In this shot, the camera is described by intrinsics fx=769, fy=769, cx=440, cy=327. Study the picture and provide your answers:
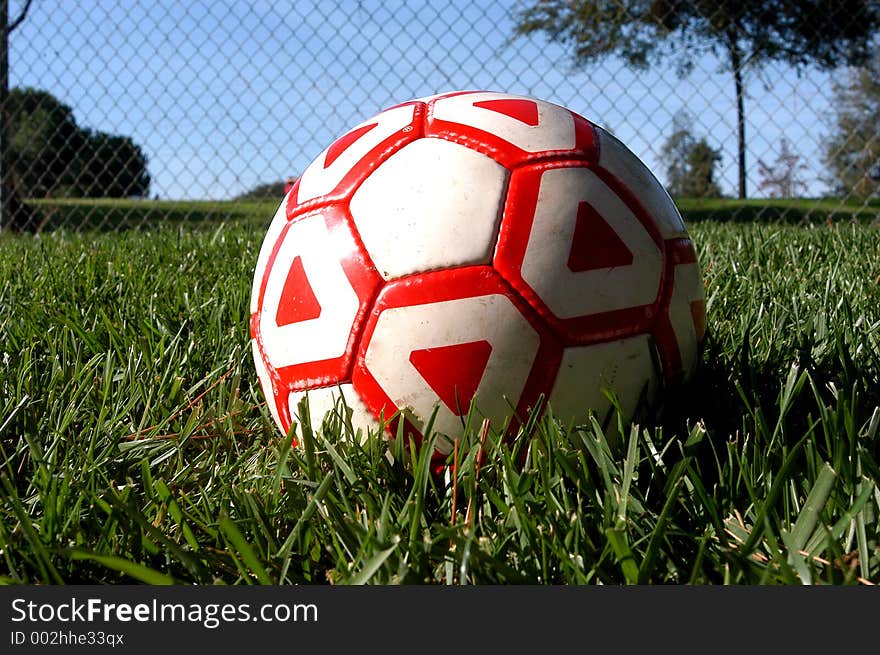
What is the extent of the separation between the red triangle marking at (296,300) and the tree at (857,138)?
8696mm

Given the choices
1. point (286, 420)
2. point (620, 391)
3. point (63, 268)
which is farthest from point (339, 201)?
point (63, 268)

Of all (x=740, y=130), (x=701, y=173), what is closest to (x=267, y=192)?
(x=740, y=130)

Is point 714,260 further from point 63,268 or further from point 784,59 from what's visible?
point 784,59

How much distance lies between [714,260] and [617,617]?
8.80ft

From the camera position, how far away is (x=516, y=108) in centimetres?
154

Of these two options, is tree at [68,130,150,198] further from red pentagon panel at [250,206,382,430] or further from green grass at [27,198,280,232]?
red pentagon panel at [250,206,382,430]

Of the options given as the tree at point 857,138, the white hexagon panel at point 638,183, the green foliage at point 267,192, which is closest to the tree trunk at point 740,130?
the tree at point 857,138

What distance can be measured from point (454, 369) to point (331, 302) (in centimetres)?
26

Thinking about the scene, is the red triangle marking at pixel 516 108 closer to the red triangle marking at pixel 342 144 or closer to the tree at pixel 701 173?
the red triangle marking at pixel 342 144

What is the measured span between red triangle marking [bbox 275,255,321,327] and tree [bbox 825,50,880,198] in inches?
342

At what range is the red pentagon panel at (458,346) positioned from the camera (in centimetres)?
134

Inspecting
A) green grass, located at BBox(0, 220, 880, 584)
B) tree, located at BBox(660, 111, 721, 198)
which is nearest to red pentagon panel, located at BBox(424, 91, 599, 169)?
green grass, located at BBox(0, 220, 880, 584)

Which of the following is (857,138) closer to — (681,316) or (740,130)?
(740,130)

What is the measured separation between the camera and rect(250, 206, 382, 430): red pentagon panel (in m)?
1.38
